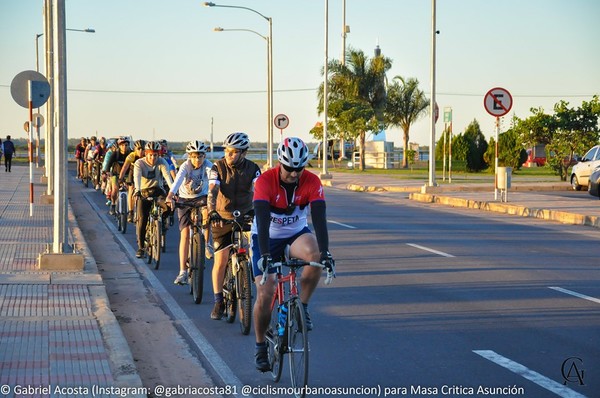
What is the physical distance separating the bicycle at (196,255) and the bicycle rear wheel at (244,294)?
1.76 meters

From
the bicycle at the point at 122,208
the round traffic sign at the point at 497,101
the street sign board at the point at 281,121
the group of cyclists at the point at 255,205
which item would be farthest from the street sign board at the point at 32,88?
the street sign board at the point at 281,121

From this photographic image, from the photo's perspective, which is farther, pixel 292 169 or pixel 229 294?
pixel 229 294

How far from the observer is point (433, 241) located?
17.7 m

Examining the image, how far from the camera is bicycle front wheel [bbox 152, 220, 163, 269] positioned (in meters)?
14.1

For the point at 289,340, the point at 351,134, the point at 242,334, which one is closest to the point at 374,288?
the point at 242,334

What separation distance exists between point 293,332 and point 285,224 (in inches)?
40.3

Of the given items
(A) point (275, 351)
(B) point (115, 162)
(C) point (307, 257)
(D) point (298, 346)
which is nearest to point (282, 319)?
(D) point (298, 346)

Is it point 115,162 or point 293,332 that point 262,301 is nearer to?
point 293,332

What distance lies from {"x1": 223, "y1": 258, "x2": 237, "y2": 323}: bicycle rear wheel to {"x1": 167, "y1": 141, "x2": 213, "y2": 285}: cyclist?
2.01 meters

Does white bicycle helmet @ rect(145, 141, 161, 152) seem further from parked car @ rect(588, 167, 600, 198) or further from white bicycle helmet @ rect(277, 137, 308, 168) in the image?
parked car @ rect(588, 167, 600, 198)

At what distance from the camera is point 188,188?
1230cm

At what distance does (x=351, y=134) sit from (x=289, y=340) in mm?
54277

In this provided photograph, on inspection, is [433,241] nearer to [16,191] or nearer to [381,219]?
[381,219]

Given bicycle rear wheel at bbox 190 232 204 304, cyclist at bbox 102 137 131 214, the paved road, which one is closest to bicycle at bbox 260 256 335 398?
the paved road
